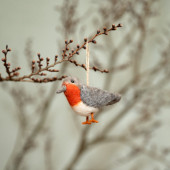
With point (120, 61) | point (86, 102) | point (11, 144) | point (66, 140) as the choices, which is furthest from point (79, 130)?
point (86, 102)

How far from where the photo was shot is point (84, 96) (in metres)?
→ 0.41

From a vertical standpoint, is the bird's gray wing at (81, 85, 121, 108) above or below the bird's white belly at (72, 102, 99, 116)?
above

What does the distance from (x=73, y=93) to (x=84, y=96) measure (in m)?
0.02

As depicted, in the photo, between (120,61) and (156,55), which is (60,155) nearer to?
(120,61)

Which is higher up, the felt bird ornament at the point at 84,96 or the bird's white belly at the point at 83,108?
the felt bird ornament at the point at 84,96

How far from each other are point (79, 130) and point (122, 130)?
281mm

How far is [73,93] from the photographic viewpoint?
41 cm

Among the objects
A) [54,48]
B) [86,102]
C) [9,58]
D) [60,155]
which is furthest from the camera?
[60,155]

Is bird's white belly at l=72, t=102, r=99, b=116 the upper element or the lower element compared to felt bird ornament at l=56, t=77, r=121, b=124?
lower

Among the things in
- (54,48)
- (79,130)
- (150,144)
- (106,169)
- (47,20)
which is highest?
(47,20)

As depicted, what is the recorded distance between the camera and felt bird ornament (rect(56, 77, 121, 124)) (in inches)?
16.0

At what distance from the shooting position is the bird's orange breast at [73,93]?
40 centimetres

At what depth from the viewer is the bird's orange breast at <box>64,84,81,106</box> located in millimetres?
402

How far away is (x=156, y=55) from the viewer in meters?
1.31
